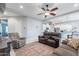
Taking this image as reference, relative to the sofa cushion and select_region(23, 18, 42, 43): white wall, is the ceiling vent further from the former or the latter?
the sofa cushion

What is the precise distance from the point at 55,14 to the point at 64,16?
201mm

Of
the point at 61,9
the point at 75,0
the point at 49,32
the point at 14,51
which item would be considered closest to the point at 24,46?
the point at 14,51

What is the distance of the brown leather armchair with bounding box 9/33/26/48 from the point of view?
2.06m

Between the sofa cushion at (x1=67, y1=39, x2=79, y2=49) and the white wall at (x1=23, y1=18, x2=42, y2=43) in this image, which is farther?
the white wall at (x1=23, y1=18, x2=42, y2=43)

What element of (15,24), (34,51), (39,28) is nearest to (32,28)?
(39,28)

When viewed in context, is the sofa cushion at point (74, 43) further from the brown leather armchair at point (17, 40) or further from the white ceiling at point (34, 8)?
the brown leather armchair at point (17, 40)

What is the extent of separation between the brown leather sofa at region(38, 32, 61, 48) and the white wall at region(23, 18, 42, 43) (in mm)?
136

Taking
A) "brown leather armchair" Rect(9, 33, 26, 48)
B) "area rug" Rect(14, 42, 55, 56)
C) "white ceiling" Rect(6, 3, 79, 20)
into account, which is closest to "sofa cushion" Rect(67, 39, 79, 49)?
"area rug" Rect(14, 42, 55, 56)

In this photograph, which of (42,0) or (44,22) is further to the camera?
(44,22)

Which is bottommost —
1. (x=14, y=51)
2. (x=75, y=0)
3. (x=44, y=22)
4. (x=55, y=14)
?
(x=14, y=51)

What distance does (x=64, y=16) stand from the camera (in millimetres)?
2105

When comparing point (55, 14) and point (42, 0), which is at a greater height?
point (42, 0)

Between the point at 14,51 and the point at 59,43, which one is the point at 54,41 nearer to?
the point at 59,43

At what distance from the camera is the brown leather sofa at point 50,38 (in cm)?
212
